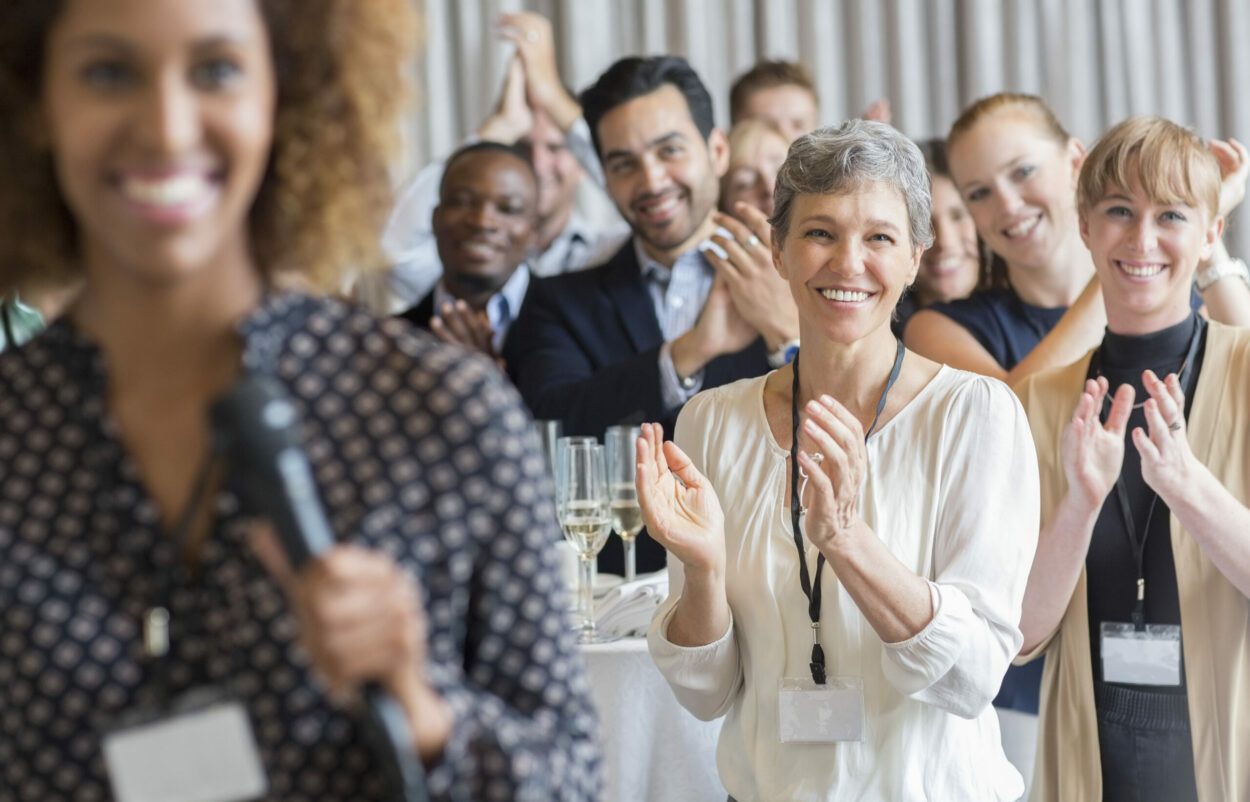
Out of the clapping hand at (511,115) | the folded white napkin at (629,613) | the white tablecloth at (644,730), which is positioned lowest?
the white tablecloth at (644,730)

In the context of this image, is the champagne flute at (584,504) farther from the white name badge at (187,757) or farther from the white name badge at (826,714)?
the white name badge at (187,757)

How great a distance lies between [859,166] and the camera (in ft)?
7.20

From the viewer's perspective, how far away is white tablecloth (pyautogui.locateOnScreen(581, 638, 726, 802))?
2.51 meters

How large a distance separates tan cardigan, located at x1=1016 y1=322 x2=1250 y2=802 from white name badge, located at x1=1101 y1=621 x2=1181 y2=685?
0.02 metres

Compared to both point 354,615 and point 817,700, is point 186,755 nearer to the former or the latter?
point 354,615

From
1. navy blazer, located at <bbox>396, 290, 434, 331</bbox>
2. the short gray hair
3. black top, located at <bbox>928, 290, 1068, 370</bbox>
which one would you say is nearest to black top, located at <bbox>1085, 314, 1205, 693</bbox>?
the short gray hair

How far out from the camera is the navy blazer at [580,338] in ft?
11.6

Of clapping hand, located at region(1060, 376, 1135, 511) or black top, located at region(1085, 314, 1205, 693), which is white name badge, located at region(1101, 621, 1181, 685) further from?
clapping hand, located at region(1060, 376, 1135, 511)

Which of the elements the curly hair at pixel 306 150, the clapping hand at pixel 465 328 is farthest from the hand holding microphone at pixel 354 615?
the clapping hand at pixel 465 328

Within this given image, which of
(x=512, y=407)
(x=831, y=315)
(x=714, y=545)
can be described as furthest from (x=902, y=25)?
(x=512, y=407)

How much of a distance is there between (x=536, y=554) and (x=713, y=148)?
3102 mm

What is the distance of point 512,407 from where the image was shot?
1.03m

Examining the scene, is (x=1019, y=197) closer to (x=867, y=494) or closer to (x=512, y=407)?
(x=867, y=494)

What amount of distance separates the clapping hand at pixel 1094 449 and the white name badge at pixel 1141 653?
0.84ft
